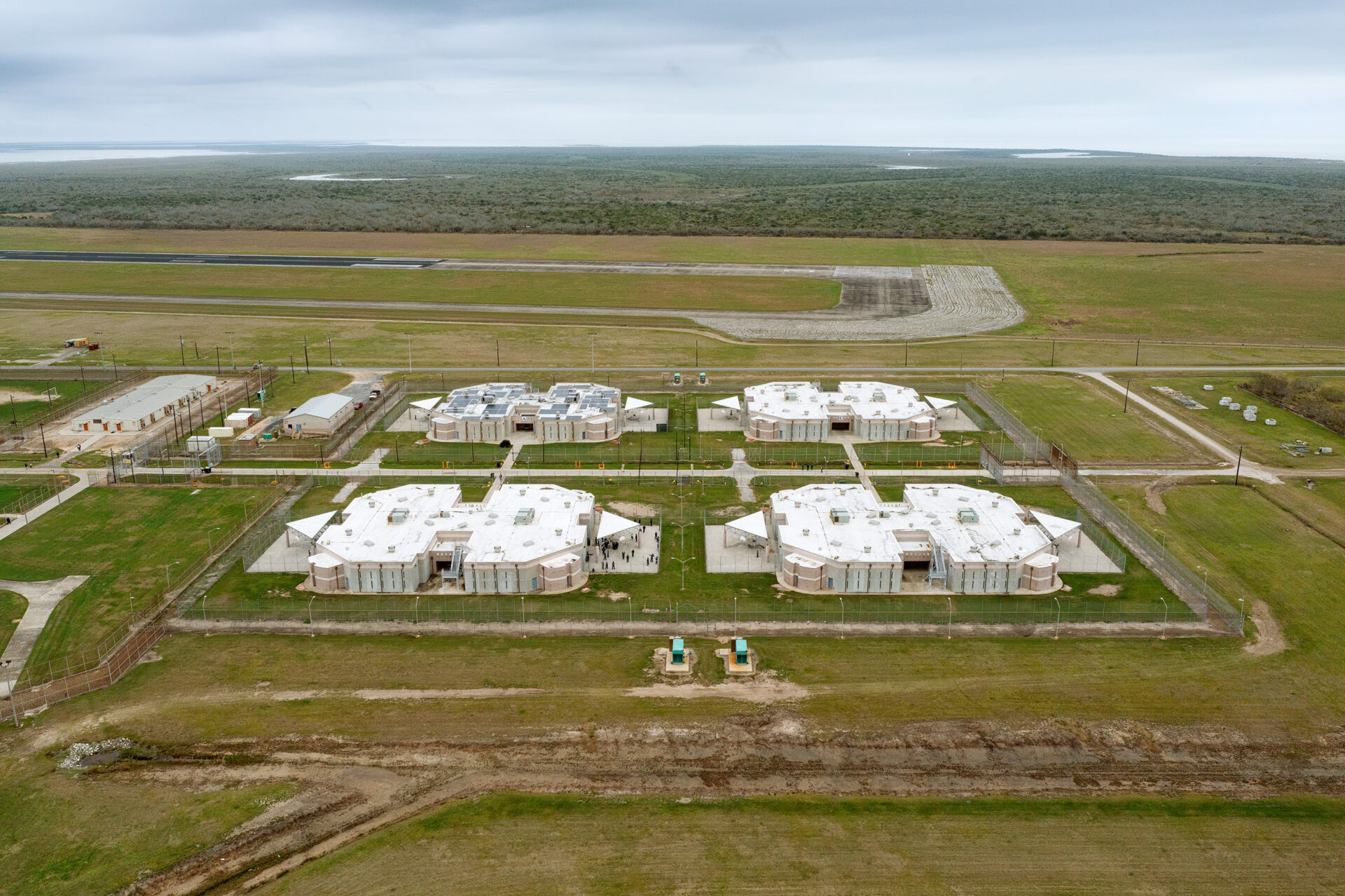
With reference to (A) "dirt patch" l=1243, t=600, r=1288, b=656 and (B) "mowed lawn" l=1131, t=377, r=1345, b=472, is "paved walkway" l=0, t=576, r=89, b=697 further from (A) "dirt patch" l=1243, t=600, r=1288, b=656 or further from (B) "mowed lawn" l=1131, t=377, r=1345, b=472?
(B) "mowed lawn" l=1131, t=377, r=1345, b=472

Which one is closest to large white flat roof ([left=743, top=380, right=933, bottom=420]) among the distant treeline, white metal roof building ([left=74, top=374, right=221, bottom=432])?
the distant treeline

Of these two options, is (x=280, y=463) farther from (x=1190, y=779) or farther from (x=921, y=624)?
(x=1190, y=779)

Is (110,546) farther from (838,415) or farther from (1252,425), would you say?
(1252,425)

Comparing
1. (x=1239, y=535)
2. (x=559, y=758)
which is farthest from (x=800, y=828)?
(x=1239, y=535)

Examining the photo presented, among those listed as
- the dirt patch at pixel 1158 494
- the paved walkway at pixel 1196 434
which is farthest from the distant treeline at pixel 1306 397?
the dirt patch at pixel 1158 494

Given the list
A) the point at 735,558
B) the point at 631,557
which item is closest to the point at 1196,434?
the point at 735,558

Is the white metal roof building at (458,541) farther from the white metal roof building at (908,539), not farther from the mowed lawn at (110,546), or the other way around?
the white metal roof building at (908,539)

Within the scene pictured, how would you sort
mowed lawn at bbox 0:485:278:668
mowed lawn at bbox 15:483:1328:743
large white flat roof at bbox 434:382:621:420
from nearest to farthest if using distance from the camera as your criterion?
1. mowed lawn at bbox 15:483:1328:743
2. mowed lawn at bbox 0:485:278:668
3. large white flat roof at bbox 434:382:621:420
